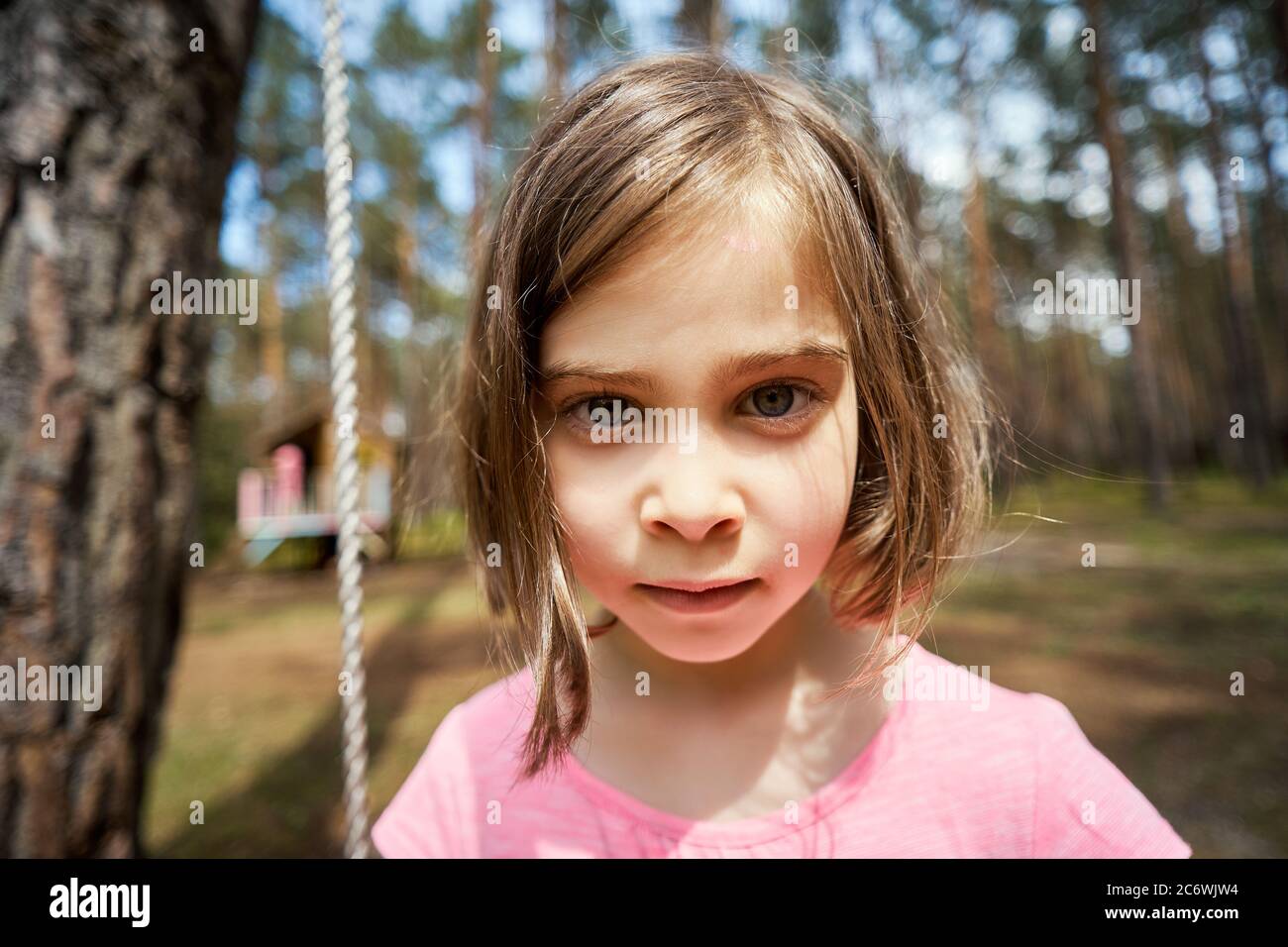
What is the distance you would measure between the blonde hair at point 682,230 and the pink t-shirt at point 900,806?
0.08 m

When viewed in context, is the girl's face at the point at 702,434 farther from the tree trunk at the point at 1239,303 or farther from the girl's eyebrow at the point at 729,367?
the tree trunk at the point at 1239,303

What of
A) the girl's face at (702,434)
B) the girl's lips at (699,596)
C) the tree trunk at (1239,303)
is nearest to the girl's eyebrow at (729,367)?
the girl's face at (702,434)

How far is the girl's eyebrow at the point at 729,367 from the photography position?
55 centimetres

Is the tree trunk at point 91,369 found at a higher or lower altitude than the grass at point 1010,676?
higher

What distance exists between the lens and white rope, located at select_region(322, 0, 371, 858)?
68 centimetres

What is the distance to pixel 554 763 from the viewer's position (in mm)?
718

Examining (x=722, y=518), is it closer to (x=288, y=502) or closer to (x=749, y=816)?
(x=749, y=816)

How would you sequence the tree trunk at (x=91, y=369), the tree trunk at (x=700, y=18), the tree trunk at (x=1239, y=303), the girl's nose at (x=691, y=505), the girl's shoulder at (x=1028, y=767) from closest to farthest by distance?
the girl's nose at (x=691, y=505) < the girl's shoulder at (x=1028, y=767) < the tree trunk at (x=91, y=369) < the tree trunk at (x=700, y=18) < the tree trunk at (x=1239, y=303)

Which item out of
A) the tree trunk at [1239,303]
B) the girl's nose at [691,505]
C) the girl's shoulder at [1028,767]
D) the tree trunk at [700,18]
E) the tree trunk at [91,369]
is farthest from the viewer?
the tree trunk at [1239,303]

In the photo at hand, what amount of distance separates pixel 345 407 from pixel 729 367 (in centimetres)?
38

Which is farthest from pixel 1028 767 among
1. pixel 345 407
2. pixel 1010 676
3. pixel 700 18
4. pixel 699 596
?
pixel 1010 676
